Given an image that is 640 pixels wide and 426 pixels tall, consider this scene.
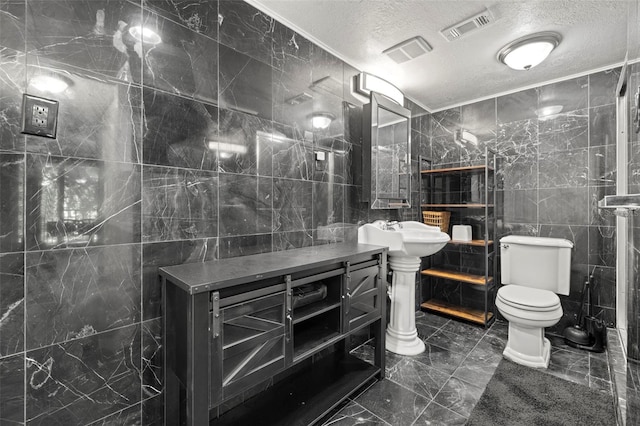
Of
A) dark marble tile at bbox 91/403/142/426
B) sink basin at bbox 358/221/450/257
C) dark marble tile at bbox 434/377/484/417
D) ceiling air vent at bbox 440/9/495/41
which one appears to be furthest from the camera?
sink basin at bbox 358/221/450/257

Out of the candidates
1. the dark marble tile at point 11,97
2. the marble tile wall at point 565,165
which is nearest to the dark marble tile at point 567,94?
the marble tile wall at point 565,165

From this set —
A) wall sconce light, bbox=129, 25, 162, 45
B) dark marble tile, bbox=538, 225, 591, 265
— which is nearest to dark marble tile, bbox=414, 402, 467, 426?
dark marble tile, bbox=538, 225, 591, 265

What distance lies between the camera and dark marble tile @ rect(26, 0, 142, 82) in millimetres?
1096

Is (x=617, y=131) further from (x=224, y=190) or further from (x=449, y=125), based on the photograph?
(x=224, y=190)

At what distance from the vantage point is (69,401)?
115 cm

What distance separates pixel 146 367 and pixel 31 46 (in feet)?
4.86

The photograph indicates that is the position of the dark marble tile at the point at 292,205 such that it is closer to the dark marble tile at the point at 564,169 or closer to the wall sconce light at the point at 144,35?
the wall sconce light at the point at 144,35

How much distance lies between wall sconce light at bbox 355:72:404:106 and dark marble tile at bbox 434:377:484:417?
249 cm

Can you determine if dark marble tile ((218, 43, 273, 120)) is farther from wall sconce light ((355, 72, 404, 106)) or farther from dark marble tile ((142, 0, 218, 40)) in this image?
wall sconce light ((355, 72, 404, 106))

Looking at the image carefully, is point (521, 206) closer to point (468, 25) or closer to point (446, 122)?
point (446, 122)

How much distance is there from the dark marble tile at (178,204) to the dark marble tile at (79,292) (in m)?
0.15

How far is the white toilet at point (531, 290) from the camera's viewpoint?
213cm

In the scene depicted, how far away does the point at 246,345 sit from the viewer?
1.22 metres

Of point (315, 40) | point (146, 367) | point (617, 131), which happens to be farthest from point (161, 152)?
point (617, 131)
